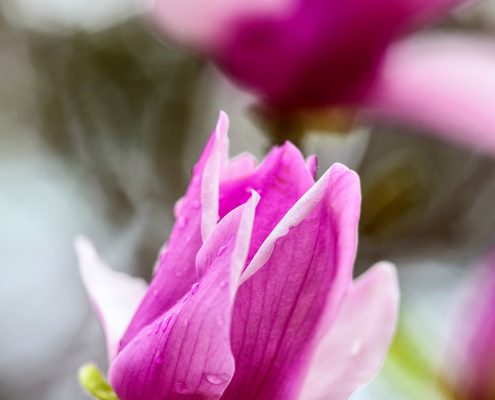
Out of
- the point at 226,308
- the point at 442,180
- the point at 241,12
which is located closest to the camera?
the point at 226,308

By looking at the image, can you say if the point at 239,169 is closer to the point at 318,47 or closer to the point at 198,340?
the point at 198,340

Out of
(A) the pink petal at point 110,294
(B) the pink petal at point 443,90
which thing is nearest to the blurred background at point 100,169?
(B) the pink petal at point 443,90

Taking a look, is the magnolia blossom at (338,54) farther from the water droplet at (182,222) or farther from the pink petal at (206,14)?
the water droplet at (182,222)

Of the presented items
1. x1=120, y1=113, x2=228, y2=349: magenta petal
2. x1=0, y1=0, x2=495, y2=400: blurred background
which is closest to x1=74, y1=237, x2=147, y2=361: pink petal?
x1=120, y1=113, x2=228, y2=349: magenta petal

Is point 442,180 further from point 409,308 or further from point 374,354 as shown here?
point 374,354

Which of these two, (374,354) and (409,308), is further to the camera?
(409,308)

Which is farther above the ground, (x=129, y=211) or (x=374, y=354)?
(x=129, y=211)

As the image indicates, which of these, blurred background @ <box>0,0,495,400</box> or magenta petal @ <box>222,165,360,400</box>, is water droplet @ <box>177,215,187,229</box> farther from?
blurred background @ <box>0,0,495,400</box>

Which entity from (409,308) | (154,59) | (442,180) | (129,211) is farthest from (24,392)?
(409,308)
